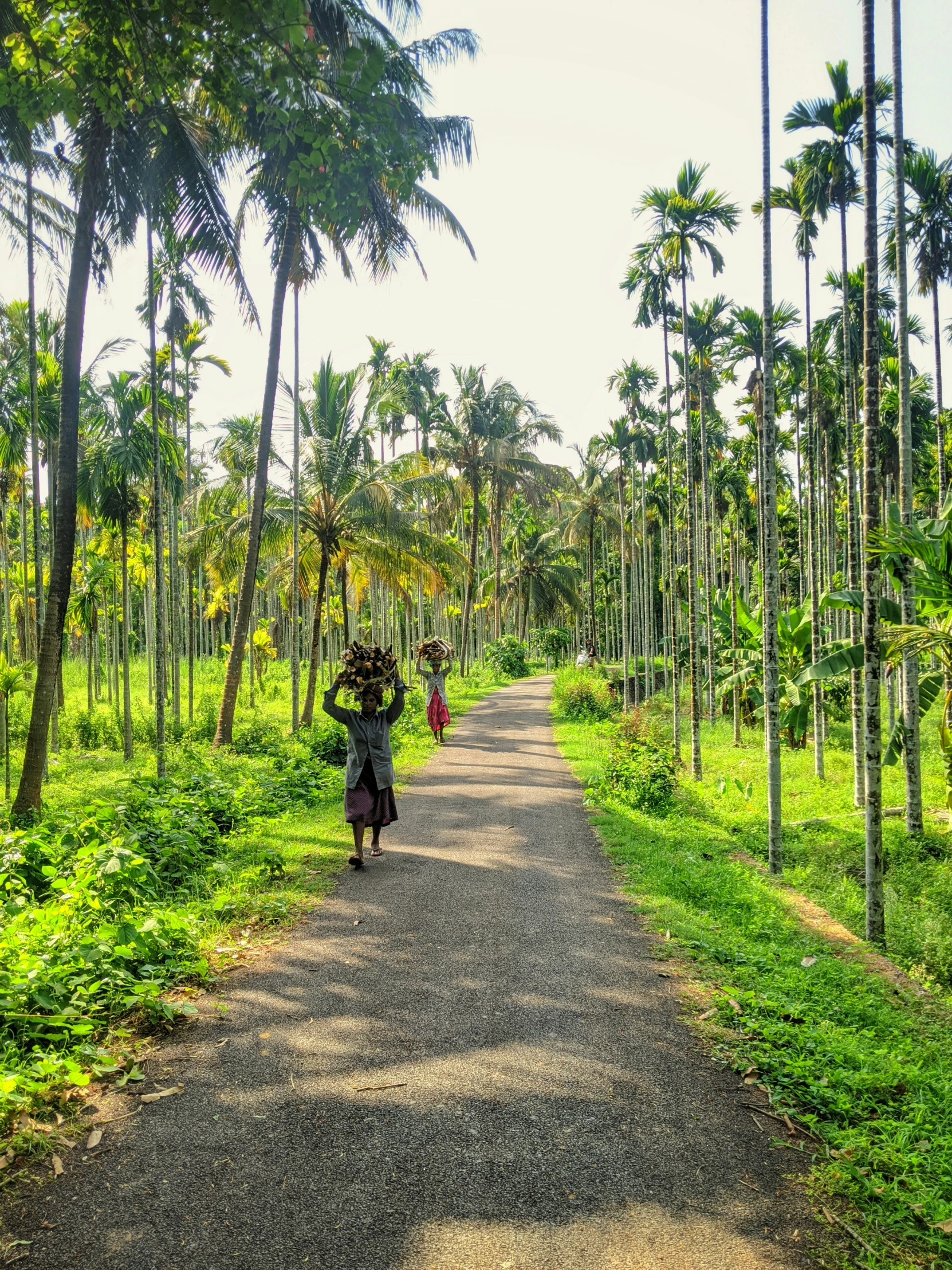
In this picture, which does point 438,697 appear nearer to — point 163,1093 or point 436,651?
point 436,651

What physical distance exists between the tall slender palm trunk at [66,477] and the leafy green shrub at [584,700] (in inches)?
602

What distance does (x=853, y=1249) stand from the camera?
2979 mm

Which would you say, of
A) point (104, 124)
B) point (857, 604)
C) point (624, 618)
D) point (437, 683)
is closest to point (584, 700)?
point (624, 618)

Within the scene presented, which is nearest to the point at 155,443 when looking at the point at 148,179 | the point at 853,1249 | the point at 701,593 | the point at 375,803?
the point at 148,179

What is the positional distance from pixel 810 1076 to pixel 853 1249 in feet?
4.34

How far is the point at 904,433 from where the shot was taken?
10.2 metres

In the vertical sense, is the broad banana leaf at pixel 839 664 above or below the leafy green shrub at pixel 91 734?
above

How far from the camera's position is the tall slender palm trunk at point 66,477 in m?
9.66

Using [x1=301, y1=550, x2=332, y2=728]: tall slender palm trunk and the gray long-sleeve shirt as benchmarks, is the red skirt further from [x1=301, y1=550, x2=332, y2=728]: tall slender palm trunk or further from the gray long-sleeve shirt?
the gray long-sleeve shirt

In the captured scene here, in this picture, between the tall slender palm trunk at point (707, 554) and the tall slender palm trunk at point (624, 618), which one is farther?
the tall slender palm trunk at point (624, 618)

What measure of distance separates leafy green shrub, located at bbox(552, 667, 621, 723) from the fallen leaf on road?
19307mm

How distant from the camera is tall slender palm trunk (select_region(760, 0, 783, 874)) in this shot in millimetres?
9477

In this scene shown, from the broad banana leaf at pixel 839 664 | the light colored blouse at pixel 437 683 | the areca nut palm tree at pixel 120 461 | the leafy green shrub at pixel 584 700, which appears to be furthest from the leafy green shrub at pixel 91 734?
the broad banana leaf at pixel 839 664

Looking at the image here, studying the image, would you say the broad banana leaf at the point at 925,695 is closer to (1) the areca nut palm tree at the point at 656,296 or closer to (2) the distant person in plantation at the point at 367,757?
(1) the areca nut palm tree at the point at 656,296
